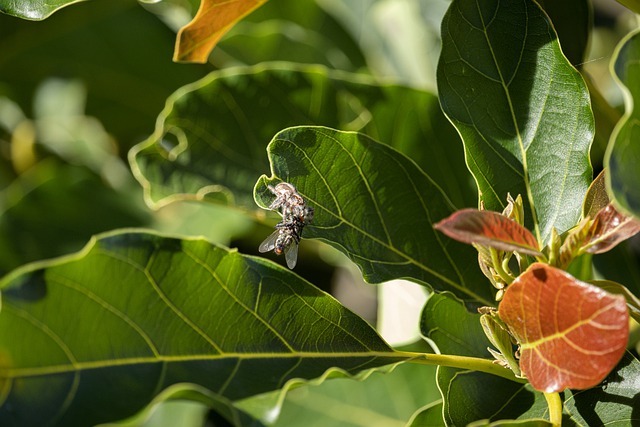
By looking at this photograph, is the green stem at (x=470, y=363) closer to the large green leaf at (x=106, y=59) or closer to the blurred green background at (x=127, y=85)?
the blurred green background at (x=127, y=85)

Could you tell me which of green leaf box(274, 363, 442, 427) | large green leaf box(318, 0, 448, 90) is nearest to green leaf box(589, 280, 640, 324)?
green leaf box(274, 363, 442, 427)

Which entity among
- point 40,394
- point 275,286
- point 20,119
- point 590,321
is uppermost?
point 590,321

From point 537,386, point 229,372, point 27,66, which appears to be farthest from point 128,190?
point 537,386

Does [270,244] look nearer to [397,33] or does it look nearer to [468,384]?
[468,384]

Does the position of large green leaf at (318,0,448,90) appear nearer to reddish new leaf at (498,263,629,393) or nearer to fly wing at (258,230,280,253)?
fly wing at (258,230,280,253)

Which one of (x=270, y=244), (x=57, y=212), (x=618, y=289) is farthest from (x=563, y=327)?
(x=57, y=212)

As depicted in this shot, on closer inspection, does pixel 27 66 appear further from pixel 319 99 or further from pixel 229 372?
pixel 229 372

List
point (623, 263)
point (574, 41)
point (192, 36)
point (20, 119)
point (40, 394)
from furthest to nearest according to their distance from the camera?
point (20, 119) < point (623, 263) < point (574, 41) < point (192, 36) < point (40, 394)
